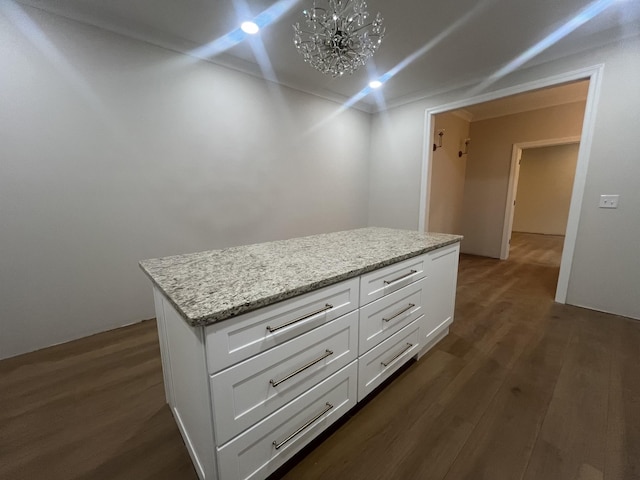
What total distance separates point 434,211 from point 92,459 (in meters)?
4.48

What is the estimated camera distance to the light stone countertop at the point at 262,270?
31.4 inches

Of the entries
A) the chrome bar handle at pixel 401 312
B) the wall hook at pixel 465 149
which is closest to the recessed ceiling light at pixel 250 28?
the chrome bar handle at pixel 401 312

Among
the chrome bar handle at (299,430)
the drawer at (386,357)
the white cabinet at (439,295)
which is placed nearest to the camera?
the chrome bar handle at (299,430)

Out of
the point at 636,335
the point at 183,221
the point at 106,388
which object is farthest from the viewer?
the point at 183,221

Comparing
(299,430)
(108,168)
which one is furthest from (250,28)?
(299,430)

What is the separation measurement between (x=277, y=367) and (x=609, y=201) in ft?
10.5

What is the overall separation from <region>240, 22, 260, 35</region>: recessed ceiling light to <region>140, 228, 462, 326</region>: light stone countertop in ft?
5.73

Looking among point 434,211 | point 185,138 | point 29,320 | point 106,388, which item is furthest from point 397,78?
point 29,320

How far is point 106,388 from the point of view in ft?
5.08

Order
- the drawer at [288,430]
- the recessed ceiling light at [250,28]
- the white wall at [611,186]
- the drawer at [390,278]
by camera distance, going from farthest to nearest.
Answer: the white wall at [611,186] < the recessed ceiling light at [250,28] < the drawer at [390,278] < the drawer at [288,430]

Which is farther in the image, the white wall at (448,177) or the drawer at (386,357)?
the white wall at (448,177)

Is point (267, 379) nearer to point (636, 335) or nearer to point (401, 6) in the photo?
point (401, 6)

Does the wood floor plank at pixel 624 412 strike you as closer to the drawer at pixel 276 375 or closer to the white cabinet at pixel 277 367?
the white cabinet at pixel 277 367

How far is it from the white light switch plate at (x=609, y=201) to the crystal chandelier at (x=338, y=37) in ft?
8.15
